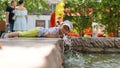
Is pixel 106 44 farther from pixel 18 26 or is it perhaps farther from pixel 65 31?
pixel 65 31

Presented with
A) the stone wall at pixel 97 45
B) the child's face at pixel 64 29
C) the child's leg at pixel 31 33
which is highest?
the child's face at pixel 64 29

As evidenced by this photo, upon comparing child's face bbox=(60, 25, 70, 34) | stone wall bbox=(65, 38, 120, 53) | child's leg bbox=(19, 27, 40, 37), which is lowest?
stone wall bbox=(65, 38, 120, 53)

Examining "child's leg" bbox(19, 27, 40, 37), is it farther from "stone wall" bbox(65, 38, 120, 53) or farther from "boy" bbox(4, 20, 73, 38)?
"stone wall" bbox(65, 38, 120, 53)

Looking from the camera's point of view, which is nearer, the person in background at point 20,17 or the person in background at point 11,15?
the person in background at point 20,17

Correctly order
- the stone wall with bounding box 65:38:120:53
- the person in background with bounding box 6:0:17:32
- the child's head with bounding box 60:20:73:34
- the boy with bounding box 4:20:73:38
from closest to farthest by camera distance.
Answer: the child's head with bounding box 60:20:73:34, the boy with bounding box 4:20:73:38, the stone wall with bounding box 65:38:120:53, the person in background with bounding box 6:0:17:32

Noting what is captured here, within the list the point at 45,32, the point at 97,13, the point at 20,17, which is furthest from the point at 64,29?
the point at 97,13

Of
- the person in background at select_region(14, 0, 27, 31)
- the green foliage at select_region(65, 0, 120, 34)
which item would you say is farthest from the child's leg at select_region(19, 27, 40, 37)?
the green foliage at select_region(65, 0, 120, 34)

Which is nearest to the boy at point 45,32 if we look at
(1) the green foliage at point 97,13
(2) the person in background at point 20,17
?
(2) the person in background at point 20,17

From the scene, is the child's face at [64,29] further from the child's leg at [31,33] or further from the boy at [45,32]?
the child's leg at [31,33]

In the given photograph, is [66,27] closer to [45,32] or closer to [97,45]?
[45,32]

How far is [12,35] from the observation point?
253 inches

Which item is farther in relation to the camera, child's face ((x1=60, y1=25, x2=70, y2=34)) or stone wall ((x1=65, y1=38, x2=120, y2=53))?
stone wall ((x1=65, y1=38, x2=120, y2=53))

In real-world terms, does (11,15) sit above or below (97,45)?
above

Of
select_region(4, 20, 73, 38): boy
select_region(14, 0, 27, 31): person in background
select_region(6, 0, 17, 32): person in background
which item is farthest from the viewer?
select_region(6, 0, 17, 32): person in background
